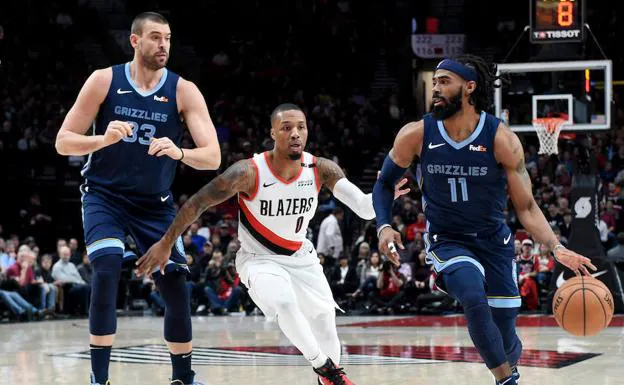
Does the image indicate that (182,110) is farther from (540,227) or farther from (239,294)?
(239,294)

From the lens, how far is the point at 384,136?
24.2m

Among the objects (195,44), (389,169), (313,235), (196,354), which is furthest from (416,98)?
(389,169)

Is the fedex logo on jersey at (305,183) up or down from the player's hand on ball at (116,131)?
down

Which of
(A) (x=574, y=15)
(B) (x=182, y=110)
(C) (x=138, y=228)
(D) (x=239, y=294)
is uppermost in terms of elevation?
(A) (x=574, y=15)

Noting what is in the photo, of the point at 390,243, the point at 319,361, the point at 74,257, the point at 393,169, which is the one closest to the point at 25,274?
the point at 74,257

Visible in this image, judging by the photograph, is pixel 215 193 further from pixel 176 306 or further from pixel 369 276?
pixel 369 276

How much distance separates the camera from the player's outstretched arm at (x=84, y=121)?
6461 millimetres

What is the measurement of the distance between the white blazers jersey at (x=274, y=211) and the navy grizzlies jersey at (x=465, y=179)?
96 cm

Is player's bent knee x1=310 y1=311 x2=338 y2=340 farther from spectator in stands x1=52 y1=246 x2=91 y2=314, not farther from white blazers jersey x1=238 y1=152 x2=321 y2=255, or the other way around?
spectator in stands x1=52 y1=246 x2=91 y2=314

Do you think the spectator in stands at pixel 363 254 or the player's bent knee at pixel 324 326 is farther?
the spectator in stands at pixel 363 254

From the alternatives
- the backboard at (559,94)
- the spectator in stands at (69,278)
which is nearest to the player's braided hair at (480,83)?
the backboard at (559,94)

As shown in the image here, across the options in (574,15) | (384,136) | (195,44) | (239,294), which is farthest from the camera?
(195,44)

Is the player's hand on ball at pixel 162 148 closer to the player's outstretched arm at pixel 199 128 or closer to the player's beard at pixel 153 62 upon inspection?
the player's outstretched arm at pixel 199 128

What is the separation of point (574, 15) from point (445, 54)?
431 inches
